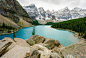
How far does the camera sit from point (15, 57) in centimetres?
427

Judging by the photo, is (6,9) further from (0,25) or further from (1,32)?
(1,32)

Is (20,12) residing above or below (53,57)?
above

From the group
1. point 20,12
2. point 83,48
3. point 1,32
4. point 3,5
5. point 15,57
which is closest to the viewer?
point 15,57

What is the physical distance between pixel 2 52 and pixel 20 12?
143 metres

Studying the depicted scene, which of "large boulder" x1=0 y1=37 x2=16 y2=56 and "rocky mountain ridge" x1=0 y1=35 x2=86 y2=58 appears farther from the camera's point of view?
"large boulder" x1=0 y1=37 x2=16 y2=56

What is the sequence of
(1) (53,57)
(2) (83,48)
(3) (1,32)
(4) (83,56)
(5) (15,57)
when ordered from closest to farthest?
(1) (53,57)
(5) (15,57)
(4) (83,56)
(2) (83,48)
(3) (1,32)

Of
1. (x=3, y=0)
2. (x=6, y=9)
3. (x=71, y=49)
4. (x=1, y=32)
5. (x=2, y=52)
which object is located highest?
(x=3, y=0)

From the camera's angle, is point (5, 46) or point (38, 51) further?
point (5, 46)

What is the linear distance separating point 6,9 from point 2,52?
8641 centimetres

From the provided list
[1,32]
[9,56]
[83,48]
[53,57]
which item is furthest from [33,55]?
[1,32]

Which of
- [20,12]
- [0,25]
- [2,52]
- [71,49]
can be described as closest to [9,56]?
[2,52]

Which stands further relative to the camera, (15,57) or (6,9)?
(6,9)

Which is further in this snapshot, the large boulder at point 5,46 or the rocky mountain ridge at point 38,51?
the large boulder at point 5,46

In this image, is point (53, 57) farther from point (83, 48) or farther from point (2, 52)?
point (2, 52)
